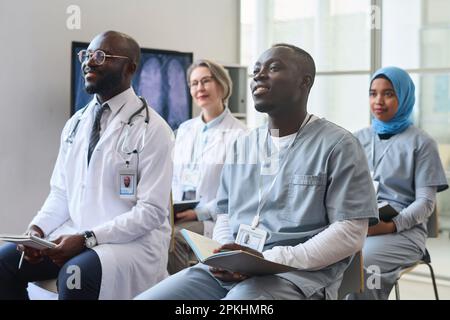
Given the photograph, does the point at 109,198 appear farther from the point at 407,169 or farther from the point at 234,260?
the point at 407,169

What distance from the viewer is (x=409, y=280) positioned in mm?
→ 4289

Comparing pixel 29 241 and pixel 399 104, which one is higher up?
pixel 399 104

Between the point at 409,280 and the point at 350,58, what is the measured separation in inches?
66.8

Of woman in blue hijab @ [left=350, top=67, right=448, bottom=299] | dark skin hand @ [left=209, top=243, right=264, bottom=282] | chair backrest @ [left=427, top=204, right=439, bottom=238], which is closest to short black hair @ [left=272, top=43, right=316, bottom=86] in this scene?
dark skin hand @ [left=209, top=243, right=264, bottom=282]

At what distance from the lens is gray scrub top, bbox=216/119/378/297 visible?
191 cm

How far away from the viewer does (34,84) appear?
3.81m

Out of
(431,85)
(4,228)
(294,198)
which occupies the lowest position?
(4,228)

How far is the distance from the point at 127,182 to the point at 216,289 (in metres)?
0.65

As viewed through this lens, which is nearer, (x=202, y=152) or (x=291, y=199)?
(x=291, y=199)

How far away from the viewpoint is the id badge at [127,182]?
237 centimetres

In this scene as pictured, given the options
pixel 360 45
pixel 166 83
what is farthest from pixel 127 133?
pixel 360 45
